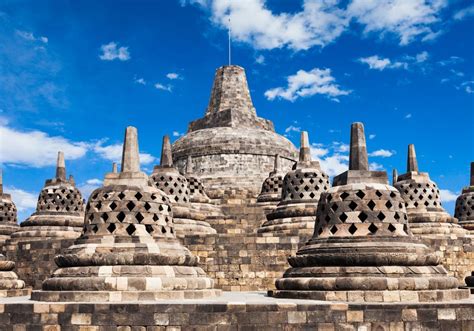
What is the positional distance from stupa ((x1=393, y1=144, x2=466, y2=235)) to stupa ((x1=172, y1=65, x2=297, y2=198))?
8040mm

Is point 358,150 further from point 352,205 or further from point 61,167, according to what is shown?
point 61,167

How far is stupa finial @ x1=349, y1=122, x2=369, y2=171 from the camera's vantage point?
10.8m

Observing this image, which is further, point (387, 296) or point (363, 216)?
point (363, 216)

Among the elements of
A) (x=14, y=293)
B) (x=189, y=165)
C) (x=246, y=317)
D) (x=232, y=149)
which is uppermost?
(x=232, y=149)

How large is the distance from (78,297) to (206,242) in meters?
6.19

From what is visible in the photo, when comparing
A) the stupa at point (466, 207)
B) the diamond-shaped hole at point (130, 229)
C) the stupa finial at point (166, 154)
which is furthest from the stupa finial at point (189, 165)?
the diamond-shaped hole at point (130, 229)

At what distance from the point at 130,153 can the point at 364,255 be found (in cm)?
493

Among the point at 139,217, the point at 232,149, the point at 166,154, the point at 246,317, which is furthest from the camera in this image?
the point at 232,149

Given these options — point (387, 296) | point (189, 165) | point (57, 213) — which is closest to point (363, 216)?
point (387, 296)

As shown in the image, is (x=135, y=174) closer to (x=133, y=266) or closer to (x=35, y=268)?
(x=133, y=266)

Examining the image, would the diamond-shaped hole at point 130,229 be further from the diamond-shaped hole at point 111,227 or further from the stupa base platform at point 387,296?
the stupa base platform at point 387,296

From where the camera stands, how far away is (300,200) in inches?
730

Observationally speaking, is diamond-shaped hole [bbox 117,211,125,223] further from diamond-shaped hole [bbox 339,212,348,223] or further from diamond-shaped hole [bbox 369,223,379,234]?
diamond-shaped hole [bbox 369,223,379,234]

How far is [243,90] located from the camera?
33812 millimetres
